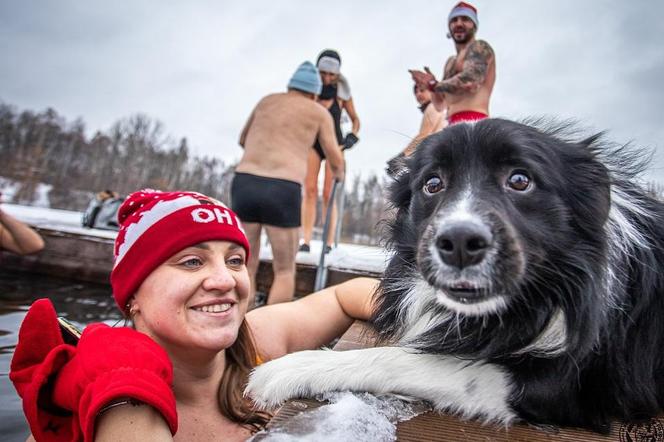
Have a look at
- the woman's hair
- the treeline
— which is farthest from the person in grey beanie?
the treeline

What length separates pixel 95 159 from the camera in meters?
60.0

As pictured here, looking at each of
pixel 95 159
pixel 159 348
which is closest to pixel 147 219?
pixel 159 348

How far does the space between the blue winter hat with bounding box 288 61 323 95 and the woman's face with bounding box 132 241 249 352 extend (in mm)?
3239

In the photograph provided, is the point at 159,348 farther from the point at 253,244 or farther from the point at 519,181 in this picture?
the point at 253,244

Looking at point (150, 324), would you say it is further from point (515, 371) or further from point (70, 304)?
point (70, 304)

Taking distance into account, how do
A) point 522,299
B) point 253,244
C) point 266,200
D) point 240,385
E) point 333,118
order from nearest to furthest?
point 522,299
point 240,385
point 266,200
point 253,244
point 333,118

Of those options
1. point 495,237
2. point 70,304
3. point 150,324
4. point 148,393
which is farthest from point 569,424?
point 70,304

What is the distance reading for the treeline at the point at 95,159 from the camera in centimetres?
5209

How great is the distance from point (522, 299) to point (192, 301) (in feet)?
4.03

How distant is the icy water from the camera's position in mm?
2174

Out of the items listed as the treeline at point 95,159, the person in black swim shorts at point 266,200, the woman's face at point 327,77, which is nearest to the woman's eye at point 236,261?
the person in black swim shorts at point 266,200

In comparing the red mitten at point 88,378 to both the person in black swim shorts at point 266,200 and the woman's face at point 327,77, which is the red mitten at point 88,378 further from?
the woman's face at point 327,77

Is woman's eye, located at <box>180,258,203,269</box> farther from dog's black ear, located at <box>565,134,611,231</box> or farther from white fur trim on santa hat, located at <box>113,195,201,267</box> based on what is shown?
dog's black ear, located at <box>565,134,611,231</box>

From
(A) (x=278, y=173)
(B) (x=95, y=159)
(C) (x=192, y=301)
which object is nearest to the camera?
(C) (x=192, y=301)
